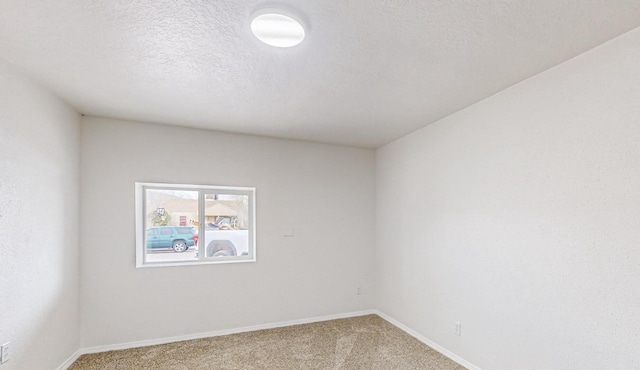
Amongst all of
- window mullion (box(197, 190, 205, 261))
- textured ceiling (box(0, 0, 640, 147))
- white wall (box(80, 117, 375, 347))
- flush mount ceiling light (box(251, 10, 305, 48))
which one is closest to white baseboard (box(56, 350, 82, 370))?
white wall (box(80, 117, 375, 347))

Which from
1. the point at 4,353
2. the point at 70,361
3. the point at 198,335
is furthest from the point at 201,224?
the point at 4,353

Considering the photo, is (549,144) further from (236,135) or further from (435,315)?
(236,135)

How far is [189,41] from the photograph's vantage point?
1800 millimetres

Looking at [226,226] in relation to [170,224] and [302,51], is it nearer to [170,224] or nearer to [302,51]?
[170,224]

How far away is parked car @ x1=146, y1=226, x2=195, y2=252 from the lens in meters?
3.42

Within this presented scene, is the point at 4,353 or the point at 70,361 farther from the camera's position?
the point at 70,361

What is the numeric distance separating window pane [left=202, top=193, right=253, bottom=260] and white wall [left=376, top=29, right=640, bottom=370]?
2138 millimetres

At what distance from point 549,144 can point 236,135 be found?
10.2 ft

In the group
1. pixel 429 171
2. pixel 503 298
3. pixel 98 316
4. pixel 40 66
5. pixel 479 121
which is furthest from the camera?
pixel 429 171

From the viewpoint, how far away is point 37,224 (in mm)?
2371

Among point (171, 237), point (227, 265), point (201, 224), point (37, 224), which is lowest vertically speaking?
point (227, 265)

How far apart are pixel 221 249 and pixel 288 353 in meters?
1.44

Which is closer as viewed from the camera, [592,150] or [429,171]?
[592,150]

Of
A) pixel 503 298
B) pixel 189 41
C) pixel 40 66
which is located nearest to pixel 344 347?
pixel 503 298
